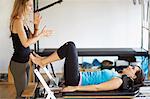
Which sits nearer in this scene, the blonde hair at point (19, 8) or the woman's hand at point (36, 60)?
the blonde hair at point (19, 8)

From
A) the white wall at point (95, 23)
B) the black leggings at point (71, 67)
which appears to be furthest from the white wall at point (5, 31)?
the black leggings at point (71, 67)

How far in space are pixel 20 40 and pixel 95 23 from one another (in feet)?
8.76

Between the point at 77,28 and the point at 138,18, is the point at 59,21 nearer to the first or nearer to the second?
the point at 77,28

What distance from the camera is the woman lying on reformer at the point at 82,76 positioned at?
2.73 meters

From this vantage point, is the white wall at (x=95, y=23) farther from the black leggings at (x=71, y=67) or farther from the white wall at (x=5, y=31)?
the black leggings at (x=71, y=67)

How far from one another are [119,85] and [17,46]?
38.8 inches

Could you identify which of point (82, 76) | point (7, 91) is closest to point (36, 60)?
point (82, 76)

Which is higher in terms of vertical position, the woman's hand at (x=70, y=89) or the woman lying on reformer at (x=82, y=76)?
the woman lying on reformer at (x=82, y=76)

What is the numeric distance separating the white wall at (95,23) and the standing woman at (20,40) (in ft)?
7.65

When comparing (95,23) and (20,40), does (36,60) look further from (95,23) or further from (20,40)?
(95,23)

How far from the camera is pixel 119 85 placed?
2748 millimetres

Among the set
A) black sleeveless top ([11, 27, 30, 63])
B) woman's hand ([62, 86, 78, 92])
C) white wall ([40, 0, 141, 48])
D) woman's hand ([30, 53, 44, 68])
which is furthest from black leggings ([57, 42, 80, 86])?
white wall ([40, 0, 141, 48])

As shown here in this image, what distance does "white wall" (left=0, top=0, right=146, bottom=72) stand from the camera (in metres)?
5.19

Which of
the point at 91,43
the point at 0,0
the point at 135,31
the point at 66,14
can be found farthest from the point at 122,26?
the point at 0,0
